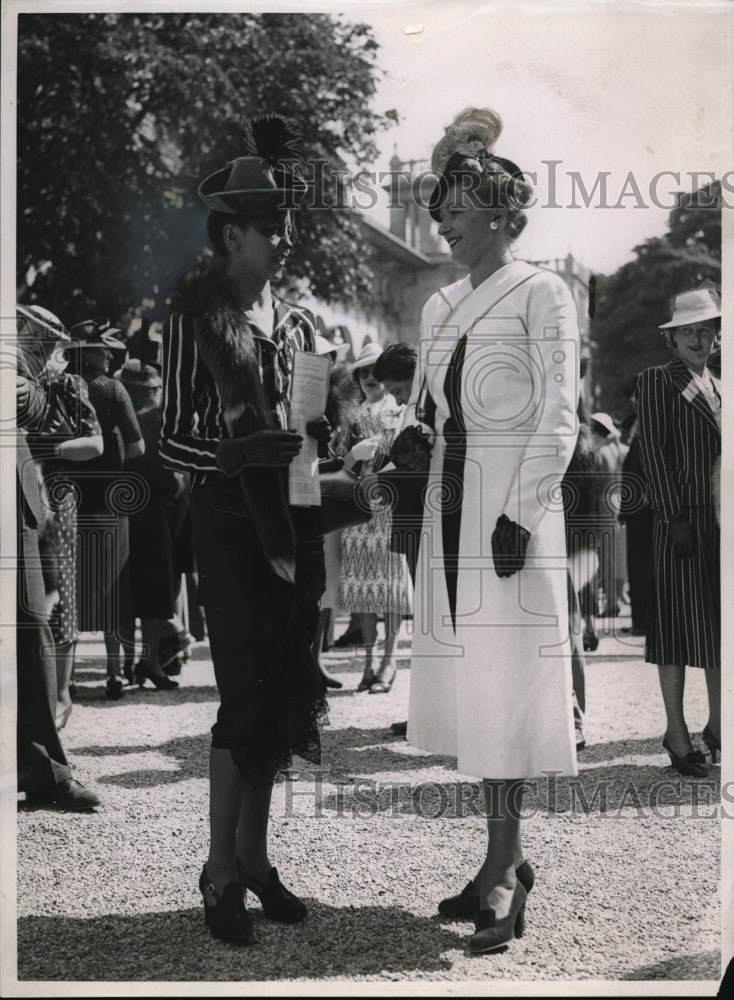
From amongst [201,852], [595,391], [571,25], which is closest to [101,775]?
[201,852]

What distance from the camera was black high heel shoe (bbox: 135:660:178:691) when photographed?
419 centimetres

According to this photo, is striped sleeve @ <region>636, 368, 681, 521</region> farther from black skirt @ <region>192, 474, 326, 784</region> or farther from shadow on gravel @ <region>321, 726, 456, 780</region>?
black skirt @ <region>192, 474, 326, 784</region>

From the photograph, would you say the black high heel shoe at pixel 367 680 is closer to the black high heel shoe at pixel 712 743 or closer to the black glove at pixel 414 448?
the black glove at pixel 414 448

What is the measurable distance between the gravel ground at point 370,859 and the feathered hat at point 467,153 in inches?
62.6

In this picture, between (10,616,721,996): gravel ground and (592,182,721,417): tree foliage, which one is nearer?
(10,616,721,996): gravel ground

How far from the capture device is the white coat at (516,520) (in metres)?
3.76

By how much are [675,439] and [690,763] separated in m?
1.15

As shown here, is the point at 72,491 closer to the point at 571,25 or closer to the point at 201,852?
the point at 201,852

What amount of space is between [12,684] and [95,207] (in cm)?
165

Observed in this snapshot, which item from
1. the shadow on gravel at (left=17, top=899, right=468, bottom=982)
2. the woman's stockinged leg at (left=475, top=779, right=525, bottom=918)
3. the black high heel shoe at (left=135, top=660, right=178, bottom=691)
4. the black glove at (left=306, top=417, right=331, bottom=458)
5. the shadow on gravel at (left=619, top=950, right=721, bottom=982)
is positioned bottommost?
the shadow on gravel at (left=619, top=950, right=721, bottom=982)

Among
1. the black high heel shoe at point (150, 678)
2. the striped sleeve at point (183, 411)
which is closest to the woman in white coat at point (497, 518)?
the striped sleeve at point (183, 411)

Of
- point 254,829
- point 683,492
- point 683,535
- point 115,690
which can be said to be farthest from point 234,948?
point 683,492

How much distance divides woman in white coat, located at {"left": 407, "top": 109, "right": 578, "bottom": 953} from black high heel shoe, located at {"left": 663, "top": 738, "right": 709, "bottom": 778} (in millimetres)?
611

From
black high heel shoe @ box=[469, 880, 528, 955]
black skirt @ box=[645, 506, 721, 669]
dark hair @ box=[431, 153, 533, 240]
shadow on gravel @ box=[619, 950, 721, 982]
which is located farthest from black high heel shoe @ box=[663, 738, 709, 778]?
dark hair @ box=[431, 153, 533, 240]
